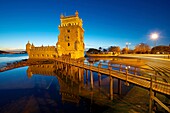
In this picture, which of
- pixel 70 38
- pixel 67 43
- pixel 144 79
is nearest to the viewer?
pixel 144 79

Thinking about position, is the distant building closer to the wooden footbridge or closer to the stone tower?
the stone tower

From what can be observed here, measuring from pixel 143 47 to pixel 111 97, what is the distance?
281 ft

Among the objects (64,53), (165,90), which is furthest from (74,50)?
(165,90)

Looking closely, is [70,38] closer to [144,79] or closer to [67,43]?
[67,43]

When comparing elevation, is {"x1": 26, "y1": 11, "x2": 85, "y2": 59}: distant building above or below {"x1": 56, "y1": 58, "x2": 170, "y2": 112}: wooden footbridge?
above

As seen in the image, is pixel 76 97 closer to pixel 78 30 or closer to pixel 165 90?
pixel 165 90

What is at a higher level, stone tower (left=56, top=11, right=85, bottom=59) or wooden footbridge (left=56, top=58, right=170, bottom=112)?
stone tower (left=56, top=11, right=85, bottom=59)

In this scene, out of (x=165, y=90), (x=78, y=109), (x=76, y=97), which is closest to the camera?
(x=165, y=90)

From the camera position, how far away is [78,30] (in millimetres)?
48406

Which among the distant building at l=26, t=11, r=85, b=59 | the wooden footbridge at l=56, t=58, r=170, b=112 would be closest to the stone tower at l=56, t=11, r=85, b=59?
the distant building at l=26, t=11, r=85, b=59

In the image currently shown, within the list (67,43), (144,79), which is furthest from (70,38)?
(144,79)

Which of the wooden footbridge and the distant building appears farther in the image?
the distant building

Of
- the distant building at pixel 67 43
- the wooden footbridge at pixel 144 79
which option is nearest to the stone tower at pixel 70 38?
the distant building at pixel 67 43

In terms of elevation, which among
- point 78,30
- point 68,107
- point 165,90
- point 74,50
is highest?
point 78,30
